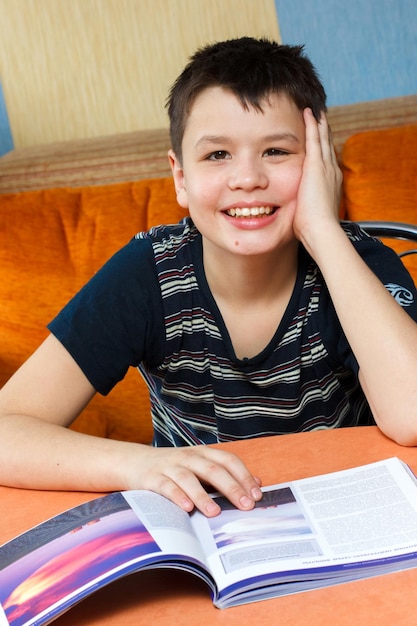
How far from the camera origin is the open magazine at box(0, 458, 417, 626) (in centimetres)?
73

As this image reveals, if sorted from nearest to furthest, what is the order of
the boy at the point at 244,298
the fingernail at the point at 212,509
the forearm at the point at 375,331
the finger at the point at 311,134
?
the fingernail at the point at 212,509 < the forearm at the point at 375,331 < the boy at the point at 244,298 < the finger at the point at 311,134

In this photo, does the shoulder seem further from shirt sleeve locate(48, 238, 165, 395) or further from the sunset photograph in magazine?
the sunset photograph in magazine

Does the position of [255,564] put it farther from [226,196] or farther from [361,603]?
[226,196]

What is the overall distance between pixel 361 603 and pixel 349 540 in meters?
0.09

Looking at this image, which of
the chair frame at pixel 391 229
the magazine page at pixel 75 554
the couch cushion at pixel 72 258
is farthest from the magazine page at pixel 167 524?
the couch cushion at pixel 72 258

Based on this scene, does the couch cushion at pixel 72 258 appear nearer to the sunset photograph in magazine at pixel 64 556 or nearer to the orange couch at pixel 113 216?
the orange couch at pixel 113 216

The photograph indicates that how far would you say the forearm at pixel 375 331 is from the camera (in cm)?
106

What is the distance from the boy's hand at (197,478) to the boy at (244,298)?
20 centimetres

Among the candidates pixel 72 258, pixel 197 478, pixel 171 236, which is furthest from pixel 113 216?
pixel 197 478

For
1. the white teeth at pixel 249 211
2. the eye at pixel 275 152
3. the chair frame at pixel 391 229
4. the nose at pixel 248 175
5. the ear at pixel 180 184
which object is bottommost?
the chair frame at pixel 391 229

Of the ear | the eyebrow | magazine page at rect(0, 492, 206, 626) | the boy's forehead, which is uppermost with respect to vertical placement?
the boy's forehead

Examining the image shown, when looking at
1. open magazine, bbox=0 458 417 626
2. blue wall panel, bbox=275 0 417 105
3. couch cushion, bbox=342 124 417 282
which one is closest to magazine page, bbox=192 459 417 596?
open magazine, bbox=0 458 417 626

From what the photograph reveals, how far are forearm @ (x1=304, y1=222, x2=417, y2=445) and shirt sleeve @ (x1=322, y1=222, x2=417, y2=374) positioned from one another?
0.07 meters

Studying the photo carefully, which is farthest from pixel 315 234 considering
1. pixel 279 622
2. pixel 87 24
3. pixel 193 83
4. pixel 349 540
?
pixel 87 24
